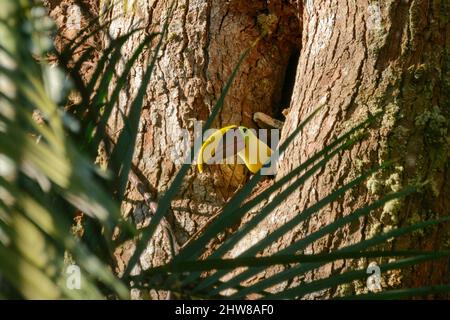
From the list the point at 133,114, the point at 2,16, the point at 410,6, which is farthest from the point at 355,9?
the point at 2,16

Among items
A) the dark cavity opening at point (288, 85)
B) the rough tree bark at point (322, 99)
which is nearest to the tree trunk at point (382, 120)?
the rough tree bark at point (322, 99)

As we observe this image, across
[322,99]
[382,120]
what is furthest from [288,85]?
[382,120]

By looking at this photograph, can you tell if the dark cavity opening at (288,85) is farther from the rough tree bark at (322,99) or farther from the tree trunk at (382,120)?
the tree trunk at (382,120)

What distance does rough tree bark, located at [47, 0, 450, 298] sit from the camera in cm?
181

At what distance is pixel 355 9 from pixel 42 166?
5.19ft

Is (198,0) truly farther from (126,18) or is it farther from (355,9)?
(355,9)

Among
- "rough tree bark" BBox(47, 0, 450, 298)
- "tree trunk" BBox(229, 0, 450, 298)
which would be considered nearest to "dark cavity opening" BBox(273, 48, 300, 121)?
"rough tree bark" BBox(47, 0, 450, 298)

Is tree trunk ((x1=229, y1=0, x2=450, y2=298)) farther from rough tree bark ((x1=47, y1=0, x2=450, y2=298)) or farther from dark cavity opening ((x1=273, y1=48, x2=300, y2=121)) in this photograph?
dark cavity opening ((x1=273, y1=48, x2=300, y2=121))

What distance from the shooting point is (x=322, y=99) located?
1.99 meters

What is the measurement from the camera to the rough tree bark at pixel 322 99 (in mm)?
1811

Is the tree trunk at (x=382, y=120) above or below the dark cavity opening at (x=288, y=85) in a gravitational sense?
below

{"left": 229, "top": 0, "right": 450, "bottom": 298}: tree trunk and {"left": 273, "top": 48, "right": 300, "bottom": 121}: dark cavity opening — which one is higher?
{"left": 273, "top": 48, "right": 300, "bottom": 121}: dark cavity opening

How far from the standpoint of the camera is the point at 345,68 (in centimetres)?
198

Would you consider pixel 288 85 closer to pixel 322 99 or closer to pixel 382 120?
pixel 322 99
